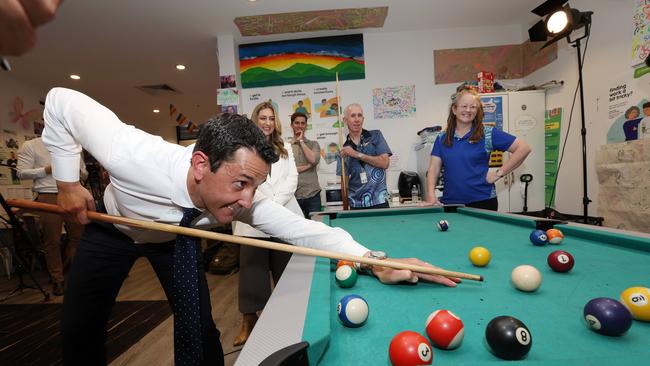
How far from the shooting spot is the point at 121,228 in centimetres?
137

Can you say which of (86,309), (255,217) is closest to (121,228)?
(86,309)

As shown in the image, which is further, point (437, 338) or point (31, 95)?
point (31, 95)

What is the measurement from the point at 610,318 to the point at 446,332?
317 millimetres

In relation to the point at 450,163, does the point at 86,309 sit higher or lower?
lower

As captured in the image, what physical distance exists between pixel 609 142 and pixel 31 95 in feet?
26.3

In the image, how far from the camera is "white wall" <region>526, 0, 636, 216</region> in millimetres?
2795

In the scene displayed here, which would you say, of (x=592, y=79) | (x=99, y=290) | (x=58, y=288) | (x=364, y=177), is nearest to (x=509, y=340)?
(x=99, y=290)

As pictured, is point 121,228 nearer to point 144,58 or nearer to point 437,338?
point 437,338

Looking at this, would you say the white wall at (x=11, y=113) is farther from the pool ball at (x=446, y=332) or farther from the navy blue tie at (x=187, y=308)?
the pool ball at (x=446, y=332)

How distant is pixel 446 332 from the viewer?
2.05 ft

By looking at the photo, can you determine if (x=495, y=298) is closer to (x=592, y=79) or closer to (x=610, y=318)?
(x=610, y=318)

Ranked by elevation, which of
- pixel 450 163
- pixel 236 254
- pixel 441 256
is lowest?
pixel 236 254

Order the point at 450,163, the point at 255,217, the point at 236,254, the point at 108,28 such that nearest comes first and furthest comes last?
the point at 255,217 < the point at 450,163 < the point at 108,28 < the point at 236,254

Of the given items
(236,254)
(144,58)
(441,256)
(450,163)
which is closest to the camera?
(441,256)
